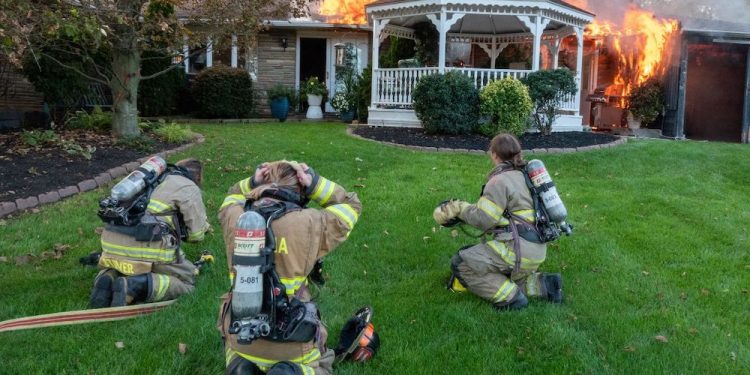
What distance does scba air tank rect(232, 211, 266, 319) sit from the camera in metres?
2.46

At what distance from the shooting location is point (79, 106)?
45.9ft

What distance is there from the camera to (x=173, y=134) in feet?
33.8

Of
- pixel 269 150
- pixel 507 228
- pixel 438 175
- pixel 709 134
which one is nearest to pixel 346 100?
pixel 269 150

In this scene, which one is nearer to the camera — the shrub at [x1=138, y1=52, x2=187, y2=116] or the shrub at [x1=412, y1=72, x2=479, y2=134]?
the shrub at [x1=412, y1=72, x2=479, y2=134]

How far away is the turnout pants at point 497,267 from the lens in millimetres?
4082

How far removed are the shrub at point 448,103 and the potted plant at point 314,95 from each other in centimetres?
552

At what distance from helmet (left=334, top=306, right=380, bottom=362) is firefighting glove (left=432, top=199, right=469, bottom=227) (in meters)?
1.00

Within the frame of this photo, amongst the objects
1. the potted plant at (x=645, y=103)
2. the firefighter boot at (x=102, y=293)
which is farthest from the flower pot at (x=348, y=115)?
the firefighter boot at (x=102, y=293)

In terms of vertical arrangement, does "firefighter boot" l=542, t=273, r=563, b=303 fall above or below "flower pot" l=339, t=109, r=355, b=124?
below

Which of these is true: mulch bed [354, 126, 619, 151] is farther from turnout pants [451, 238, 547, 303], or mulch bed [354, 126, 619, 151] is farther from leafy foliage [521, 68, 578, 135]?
turnout pants [451, 238, 547, 303]

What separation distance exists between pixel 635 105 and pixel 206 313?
14893mm

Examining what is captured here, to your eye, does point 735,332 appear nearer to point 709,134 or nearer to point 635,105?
point 635,105

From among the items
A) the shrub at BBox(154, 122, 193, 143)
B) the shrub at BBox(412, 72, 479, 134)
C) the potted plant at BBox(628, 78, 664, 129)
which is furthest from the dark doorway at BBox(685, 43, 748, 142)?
the shrub at BBox(154, 122, 193, 143)

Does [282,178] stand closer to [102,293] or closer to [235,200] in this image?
[235,200]
